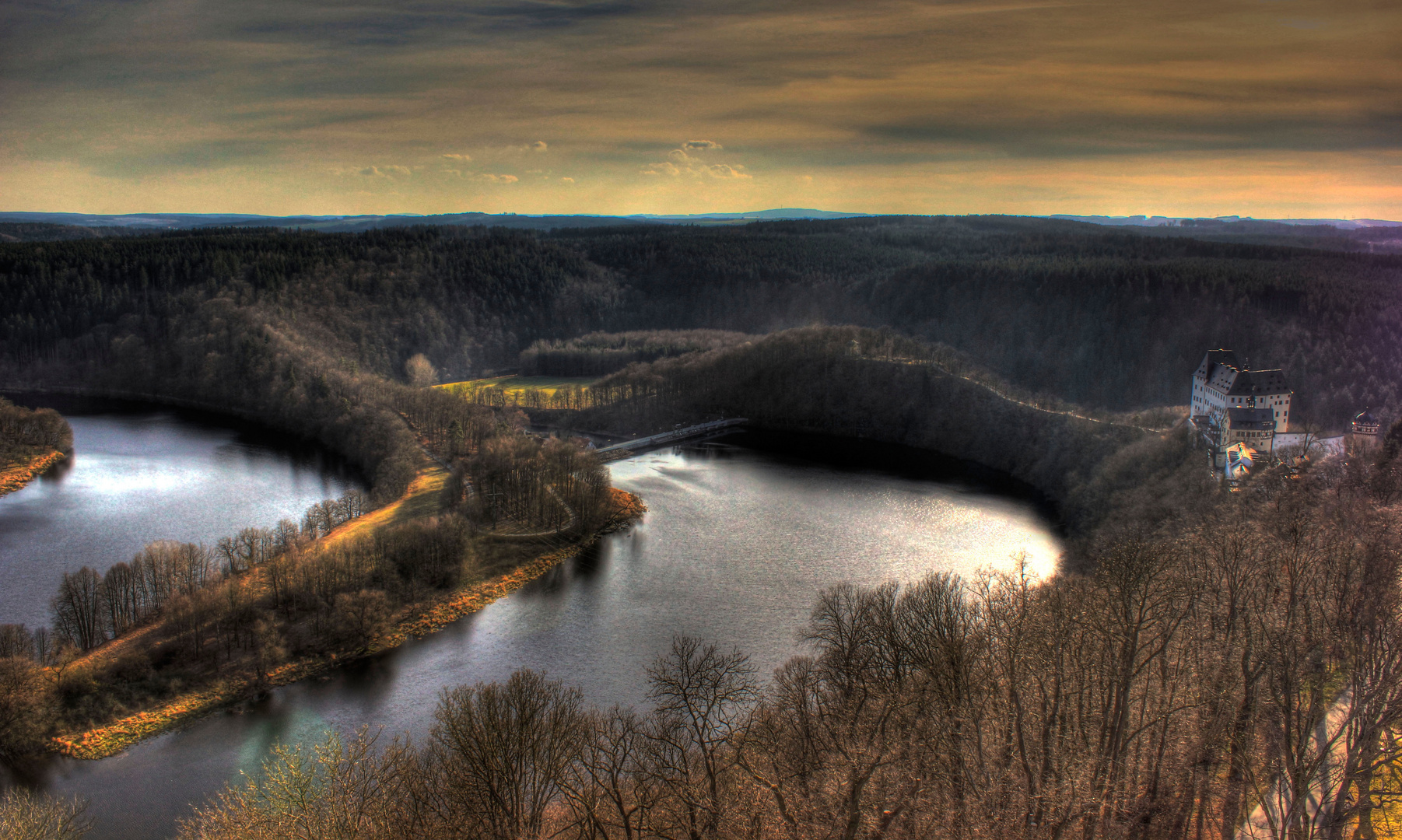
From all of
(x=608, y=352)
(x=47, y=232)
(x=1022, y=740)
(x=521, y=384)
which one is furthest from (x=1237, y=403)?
(x=47, y=232)

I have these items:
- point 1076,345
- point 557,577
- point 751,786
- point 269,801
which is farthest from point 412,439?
point 1076,345

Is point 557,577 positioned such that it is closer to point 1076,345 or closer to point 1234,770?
point 1234,770

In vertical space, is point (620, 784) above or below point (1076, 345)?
below

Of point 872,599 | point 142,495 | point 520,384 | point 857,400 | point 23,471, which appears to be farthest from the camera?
point 520,384

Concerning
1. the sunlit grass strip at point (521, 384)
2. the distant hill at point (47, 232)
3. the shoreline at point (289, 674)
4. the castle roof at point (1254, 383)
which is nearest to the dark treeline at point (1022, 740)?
the shoreline at point (289, 674)

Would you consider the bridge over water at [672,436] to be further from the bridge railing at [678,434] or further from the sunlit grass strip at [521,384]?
the sunlit grass strip at [521,384]

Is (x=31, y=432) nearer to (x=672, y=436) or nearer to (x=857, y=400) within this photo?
(x=672, y=436)

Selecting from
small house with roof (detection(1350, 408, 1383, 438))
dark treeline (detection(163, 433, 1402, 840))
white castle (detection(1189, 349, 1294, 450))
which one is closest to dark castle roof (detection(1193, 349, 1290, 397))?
white castle (detection(1189, 349, 1294, 450))
